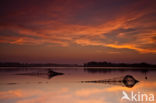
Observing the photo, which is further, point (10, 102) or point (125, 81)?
point (125, 81)

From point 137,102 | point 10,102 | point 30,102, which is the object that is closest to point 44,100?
point 30,102

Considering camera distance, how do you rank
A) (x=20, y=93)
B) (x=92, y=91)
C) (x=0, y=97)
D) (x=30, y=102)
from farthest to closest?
(x=92, y=91)
(x=20, y=93)
(x=0, y=97)
(x=30, y=102)

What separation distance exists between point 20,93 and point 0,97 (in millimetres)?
2241

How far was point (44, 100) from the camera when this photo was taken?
16250 mm

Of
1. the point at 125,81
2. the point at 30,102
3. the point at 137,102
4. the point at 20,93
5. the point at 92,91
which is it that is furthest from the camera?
the point at 125,81

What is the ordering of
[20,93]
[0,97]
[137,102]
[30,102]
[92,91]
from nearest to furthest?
1. [137,102]
2. [30,102]
3. [0,97]
4. [20,93]
5. [92,91]

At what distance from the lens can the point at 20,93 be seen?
19109mm

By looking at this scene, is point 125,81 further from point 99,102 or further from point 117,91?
point 99,102

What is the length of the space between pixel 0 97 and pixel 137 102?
11558 mm

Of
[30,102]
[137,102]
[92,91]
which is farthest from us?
[92,91]

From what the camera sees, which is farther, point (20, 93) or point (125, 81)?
point (125, 81)

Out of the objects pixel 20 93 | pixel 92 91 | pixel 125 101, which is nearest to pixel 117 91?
pixel 92 91

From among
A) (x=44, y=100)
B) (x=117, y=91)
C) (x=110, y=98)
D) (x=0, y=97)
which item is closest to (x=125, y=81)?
(x=117, y=91)

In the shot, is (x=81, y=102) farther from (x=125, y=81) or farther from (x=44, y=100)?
(x=125, y=81)
